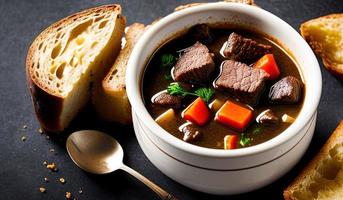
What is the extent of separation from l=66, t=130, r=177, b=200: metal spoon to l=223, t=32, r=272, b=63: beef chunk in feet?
2.71

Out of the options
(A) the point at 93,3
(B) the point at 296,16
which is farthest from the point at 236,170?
(A) the point at 93,3

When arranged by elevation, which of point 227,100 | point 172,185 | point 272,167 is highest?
point 227,100

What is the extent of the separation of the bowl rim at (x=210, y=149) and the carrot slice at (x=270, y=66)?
0.15 m

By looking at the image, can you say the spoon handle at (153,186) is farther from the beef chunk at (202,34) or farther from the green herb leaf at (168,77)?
the beef chunk at (202,34)

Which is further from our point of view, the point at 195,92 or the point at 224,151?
the point at 195,92

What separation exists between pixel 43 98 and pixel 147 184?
2.54 ft

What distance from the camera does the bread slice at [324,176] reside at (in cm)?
357

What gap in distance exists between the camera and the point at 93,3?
4.59 metres

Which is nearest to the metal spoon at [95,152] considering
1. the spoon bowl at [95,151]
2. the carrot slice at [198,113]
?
the spoon bowl at [95,151]

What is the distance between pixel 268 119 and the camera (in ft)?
11.2

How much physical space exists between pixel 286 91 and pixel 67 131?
1.34 meters

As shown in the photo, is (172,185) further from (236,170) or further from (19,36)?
(19,36)

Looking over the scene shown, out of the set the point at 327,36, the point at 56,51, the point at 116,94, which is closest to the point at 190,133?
the point at 116,94

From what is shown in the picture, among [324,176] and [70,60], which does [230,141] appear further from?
[70,60]
